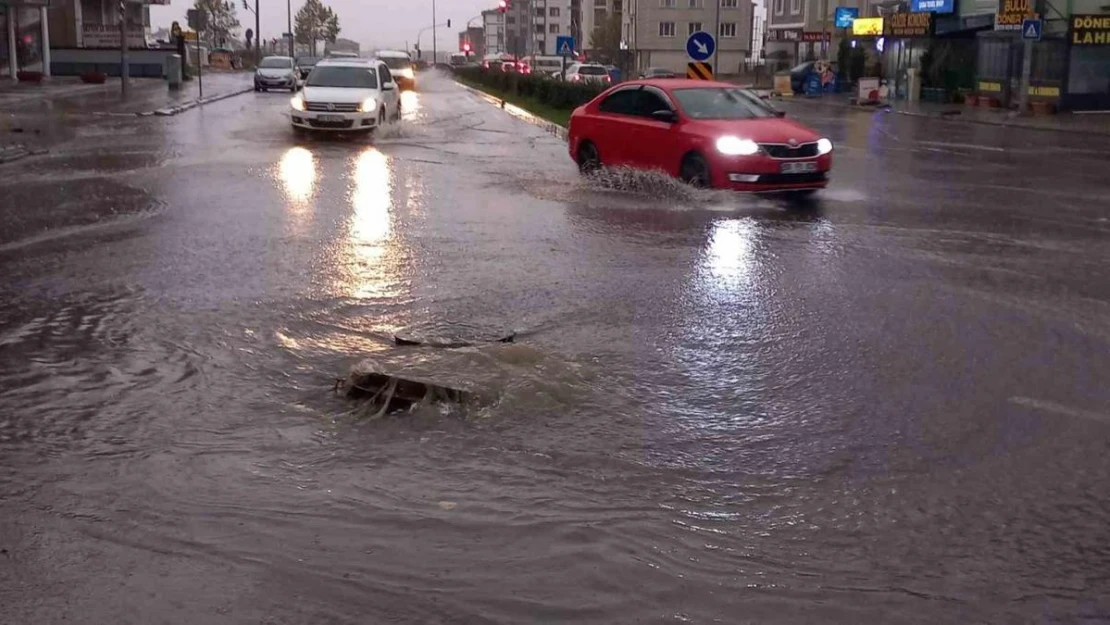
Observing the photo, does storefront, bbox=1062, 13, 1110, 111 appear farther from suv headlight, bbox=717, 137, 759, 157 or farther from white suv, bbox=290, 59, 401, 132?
suv headlight, bbox=717, 137, 759, 157

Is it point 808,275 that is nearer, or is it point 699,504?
point 699,504

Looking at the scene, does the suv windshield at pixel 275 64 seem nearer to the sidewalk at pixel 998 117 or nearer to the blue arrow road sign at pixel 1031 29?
the sidewalk at pixel 998 117

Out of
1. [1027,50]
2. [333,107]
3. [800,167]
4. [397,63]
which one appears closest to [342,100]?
[333,107]

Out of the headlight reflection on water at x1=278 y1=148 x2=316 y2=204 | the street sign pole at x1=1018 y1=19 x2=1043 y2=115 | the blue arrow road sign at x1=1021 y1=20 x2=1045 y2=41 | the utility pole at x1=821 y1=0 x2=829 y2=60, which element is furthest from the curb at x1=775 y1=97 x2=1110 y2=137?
the headlight reflection on water at x1=278 y1=148 x2=316 y2=204

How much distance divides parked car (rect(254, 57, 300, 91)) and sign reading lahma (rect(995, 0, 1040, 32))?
27.1m

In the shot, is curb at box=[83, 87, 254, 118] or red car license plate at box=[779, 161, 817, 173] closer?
red car license plate at box=[779, 161, 817, 173]

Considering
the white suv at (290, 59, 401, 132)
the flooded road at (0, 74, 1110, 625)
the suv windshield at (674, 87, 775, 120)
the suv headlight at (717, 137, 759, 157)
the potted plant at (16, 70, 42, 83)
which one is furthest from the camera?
the potted plant at (16, 70, 42, 83)

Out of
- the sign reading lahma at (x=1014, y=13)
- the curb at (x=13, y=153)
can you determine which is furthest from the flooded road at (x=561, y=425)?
the sign reading lahma at (x=1014, y=13)

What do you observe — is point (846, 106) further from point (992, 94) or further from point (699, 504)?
point (699, 504)

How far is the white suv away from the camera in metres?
24.3

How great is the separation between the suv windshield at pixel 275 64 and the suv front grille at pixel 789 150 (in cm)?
3819

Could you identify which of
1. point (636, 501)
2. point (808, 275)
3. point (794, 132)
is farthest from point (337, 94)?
point (636, 501)

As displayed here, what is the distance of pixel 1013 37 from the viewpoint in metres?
40.4

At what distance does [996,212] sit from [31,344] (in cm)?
1061
